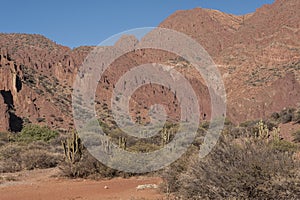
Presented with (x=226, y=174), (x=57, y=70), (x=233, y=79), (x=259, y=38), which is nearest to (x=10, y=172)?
(x=226, y=174)

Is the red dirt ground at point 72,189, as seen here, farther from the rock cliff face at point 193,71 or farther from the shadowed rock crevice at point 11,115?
the rock cliff face at point 193,71

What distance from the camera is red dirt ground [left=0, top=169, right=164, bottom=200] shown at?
1102 cm

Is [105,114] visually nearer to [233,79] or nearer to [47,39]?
[233,79]

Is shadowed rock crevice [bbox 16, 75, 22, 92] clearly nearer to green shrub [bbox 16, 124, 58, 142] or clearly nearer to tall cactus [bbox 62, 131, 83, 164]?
green shrub [bbox 16, 124, 58, 142]

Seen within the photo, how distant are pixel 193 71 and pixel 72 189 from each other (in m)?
76.7

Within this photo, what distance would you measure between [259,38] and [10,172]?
263ft

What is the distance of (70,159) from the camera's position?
1659 cm

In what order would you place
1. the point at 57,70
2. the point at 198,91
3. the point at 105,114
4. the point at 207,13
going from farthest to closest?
the point at 207,13 < the point at 198,91 < the point at 57,70 < the point at 105,114

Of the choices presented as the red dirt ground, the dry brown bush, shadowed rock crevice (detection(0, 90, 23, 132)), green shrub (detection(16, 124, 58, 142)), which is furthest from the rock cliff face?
the dry brown bush

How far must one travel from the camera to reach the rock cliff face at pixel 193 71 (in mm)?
52125

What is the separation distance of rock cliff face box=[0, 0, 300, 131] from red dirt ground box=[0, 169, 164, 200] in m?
31.0

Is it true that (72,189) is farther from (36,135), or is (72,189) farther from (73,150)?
(36,135)

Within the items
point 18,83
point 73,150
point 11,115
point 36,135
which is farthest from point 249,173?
point 18,83

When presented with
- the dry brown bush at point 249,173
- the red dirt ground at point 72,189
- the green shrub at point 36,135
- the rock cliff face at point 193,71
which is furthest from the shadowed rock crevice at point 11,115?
the dry brown bush at point 249,173
